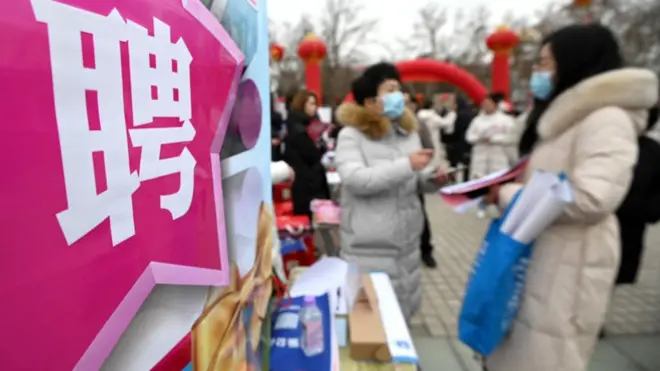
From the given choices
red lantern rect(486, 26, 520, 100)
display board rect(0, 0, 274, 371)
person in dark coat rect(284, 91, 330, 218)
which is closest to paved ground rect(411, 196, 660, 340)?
person in dark coat rect(284, 91, 330, 218)

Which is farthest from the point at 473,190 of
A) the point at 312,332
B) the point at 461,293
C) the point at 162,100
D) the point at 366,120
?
the point at 461,293

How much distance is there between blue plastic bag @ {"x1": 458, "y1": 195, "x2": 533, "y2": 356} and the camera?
1.78 metres

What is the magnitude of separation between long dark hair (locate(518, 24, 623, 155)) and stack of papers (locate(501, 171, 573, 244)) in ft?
1.37

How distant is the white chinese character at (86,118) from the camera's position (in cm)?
42

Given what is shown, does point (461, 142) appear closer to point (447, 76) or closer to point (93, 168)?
point (447, 76)

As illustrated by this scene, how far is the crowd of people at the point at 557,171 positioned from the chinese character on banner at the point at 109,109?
1425 millimetres

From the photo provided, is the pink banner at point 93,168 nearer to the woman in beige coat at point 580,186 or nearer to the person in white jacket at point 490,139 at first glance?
the woman in beige coat at point 580,186

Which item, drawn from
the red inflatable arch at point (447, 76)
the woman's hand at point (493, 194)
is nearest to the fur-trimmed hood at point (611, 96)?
the woman's hand at point (493, 194)

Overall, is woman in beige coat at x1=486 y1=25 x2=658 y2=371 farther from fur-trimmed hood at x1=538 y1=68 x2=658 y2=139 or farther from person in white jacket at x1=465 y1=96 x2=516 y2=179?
person in white jacket at x1=465 y1=96 x2=516 y2=179

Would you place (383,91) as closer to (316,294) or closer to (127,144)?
(316,294)

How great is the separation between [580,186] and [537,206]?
14cm

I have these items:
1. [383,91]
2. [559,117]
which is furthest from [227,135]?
[383,91]

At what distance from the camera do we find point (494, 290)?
1.80 meters

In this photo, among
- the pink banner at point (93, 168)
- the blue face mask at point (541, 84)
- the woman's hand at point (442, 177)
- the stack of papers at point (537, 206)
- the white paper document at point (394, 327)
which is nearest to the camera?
the pink banner at point (93, 168)
